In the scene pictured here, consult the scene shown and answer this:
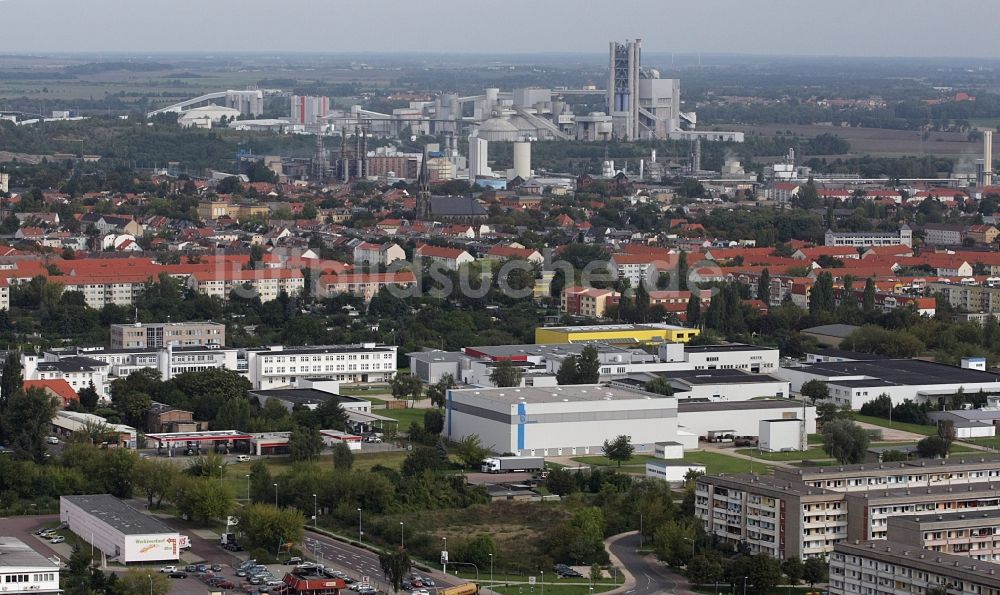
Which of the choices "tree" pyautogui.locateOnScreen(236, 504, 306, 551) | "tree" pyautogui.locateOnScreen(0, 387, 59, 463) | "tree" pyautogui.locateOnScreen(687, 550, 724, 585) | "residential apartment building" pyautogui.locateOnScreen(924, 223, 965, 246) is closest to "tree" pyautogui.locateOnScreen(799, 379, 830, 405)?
"tree" pyautogui.locateOnScreen(0, 387, 59, 463)

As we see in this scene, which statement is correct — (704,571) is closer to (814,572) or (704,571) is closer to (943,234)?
(814,572)

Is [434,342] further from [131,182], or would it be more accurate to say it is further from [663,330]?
[131,182]

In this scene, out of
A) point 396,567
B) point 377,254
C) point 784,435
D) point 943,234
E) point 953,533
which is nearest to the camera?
point 396,567

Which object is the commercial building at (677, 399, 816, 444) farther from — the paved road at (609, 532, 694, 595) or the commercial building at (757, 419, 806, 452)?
the paved road at (609, 532, 694, 595)

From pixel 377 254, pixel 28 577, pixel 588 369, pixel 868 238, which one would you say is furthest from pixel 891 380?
pixel 868 238

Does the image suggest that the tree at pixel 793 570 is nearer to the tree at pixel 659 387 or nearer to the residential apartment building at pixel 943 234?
the tree at pixel 659 387

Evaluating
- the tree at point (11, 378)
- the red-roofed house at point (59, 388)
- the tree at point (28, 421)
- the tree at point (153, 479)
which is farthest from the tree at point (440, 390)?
the tree at point (153, 479)
